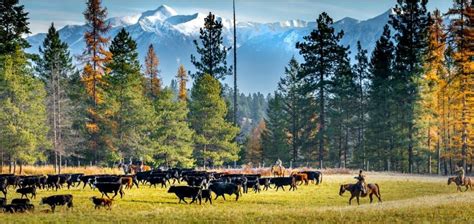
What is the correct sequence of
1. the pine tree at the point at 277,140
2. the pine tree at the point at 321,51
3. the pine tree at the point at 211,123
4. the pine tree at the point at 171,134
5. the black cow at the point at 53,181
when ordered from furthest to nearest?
the pine tree at the point at 277,140
the pine tree at the point at 321,51
the pine tree at the point at 211,123
the pine tree at the point at 171,134
the black cow at the point at 53,181

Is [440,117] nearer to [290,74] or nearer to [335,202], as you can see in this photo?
[290,74]

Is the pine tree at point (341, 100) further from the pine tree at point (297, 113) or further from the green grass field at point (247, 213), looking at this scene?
the green grass field at point (247, 213)

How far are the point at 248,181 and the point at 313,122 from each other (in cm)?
4594

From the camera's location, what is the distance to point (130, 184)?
4250 cm

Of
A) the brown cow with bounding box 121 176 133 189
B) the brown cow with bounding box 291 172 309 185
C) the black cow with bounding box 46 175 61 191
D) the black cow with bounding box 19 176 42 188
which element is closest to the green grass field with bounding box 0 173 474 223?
the brown cow with bounding box 121 176 133 189

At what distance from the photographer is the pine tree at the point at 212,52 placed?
84.2 metres

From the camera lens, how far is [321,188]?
43.2 m

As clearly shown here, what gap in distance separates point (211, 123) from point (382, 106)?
22111mm

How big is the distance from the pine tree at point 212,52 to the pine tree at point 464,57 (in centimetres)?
3471

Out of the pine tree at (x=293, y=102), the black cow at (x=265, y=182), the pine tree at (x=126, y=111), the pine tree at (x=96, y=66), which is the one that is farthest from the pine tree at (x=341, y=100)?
the black cow at (x=265, y=182)

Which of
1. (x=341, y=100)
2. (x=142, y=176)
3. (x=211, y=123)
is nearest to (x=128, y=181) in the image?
(x=142, y=176)

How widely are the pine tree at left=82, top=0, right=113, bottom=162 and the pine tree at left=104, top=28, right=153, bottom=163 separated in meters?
1.35

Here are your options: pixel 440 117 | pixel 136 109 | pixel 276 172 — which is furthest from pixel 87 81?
pixel 440 117

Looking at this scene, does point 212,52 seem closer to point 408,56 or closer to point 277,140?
point 277,140
